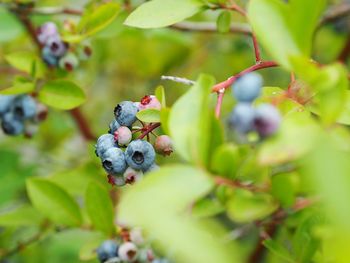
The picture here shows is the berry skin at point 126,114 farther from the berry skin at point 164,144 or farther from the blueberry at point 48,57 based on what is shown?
the blueberry at point 48,57

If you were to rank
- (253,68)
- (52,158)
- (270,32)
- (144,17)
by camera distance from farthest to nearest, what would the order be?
(52,158) → (144,17) → (253,68) → (270,32)

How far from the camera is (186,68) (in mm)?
2711

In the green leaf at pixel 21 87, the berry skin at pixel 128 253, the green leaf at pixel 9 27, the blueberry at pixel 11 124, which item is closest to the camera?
the berry skin at pixel 128 253

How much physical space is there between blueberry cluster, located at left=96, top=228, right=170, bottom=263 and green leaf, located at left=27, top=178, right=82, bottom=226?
19 cm

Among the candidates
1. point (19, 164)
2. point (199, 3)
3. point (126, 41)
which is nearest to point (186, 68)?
point (126, 41)

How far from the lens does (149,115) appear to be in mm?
931

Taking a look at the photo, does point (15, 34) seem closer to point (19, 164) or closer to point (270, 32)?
point (19, 164)

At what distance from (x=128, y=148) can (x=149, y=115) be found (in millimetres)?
67

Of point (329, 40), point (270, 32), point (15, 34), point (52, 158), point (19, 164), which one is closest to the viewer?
point (270, 32)

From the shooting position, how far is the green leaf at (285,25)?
0.81 meters

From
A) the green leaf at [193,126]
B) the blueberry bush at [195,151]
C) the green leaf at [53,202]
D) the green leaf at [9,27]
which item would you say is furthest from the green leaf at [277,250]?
the green leaf at [9,27]

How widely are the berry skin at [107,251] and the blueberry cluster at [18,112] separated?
1.42 ft

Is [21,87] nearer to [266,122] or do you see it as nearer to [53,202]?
[53,202]

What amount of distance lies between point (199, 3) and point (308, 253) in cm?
43
